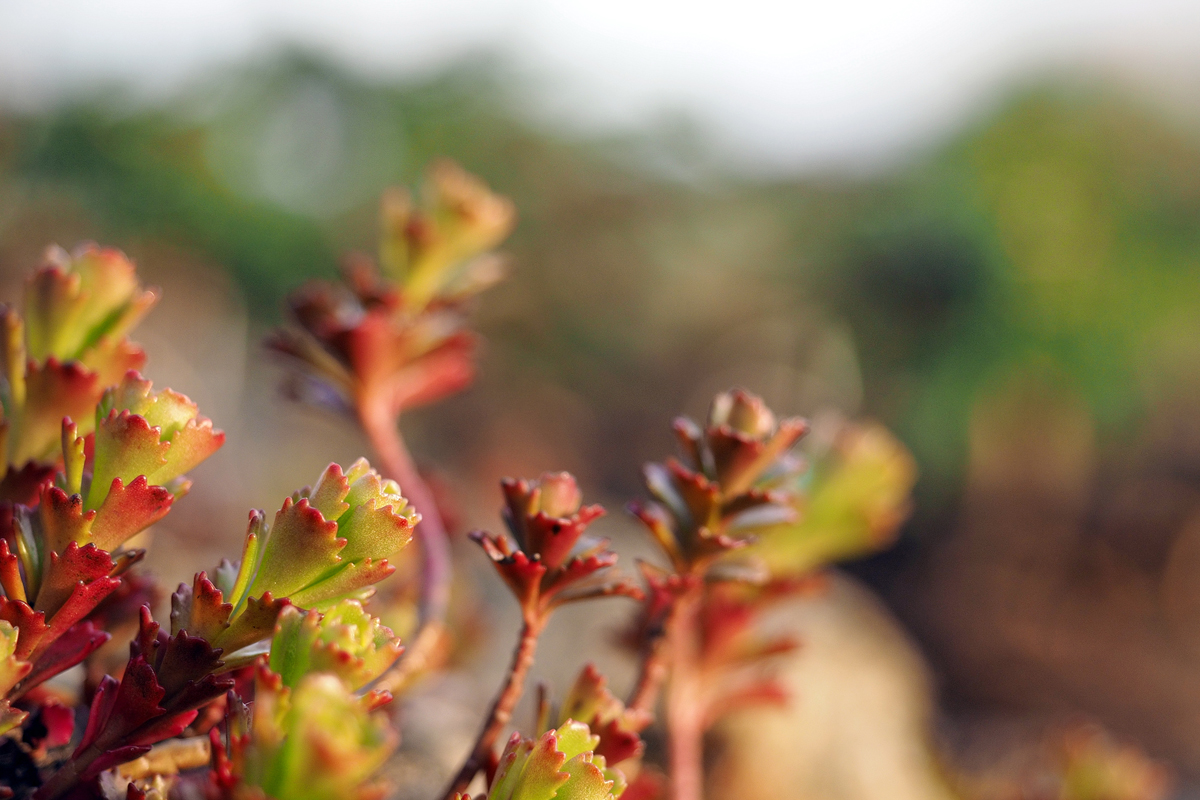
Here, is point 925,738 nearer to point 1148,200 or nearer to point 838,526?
point 838,526

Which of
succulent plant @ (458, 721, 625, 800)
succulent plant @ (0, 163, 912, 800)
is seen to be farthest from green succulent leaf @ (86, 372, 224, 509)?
succulent plant @ (458, 721, 625, 800)

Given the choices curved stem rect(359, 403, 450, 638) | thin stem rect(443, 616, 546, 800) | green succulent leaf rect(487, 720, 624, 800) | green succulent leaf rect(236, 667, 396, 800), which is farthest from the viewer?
curved stem rect(359, 403, 450, 638)

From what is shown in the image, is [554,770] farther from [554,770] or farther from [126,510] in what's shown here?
[126,510]

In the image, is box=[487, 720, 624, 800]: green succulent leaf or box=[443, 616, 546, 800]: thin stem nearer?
box=[487, 720, 624, 800]: green succulent leaf

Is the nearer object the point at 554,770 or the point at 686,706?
the point at 554,770

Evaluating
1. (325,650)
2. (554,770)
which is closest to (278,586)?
(325,650)

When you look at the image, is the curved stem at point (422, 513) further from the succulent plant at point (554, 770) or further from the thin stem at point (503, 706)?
the succulent plant at point (554, 770)

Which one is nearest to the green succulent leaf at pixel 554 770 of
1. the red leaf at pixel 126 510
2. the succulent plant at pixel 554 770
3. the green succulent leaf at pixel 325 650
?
the succulent plant at pixel 554 770

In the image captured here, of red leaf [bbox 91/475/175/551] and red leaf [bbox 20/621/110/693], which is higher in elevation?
red leaf [bbox 91/475/175/551]

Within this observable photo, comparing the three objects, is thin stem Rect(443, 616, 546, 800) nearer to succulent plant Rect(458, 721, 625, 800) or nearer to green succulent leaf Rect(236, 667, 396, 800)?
succulent plant Rect(458, 721, 625, 800)
